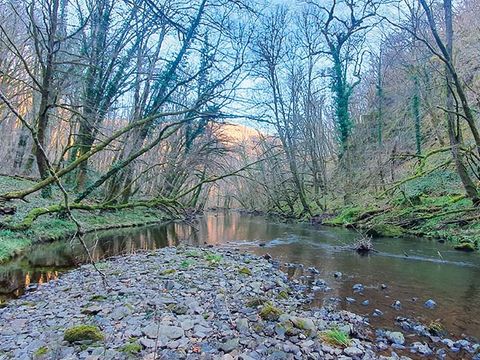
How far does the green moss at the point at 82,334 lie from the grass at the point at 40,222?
16.7 ft

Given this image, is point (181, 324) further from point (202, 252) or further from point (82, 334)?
point (202, 252)

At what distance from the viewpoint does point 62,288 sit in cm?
623

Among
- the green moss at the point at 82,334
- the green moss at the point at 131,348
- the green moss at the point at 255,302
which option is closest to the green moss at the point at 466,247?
the green moss at the point at 255,302

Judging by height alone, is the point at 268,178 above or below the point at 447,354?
above

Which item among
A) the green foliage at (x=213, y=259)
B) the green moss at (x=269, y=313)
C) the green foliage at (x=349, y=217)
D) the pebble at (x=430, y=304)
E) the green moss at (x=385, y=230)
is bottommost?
the pebble at (x=430, y=304)

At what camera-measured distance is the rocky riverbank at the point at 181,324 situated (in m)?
3.73

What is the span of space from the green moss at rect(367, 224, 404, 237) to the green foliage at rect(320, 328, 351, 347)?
10517 millimetres

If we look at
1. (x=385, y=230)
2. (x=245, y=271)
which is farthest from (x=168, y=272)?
(x=385, y=230)

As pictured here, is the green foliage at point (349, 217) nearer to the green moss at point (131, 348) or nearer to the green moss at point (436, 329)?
the green moss at point (436, 329)

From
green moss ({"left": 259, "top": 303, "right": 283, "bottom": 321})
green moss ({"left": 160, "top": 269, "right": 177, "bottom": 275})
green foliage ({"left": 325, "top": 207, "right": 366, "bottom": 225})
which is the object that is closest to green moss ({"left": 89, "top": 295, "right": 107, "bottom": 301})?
green moss ({"left": 160, "top": 269, "right": 177, "bottom": 275})

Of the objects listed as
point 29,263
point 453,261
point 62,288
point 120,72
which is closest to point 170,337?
point 62,288

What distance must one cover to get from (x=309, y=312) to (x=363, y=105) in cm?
3114

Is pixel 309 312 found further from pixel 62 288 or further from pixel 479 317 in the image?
pixel 62 288

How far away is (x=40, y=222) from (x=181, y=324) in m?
9.53
